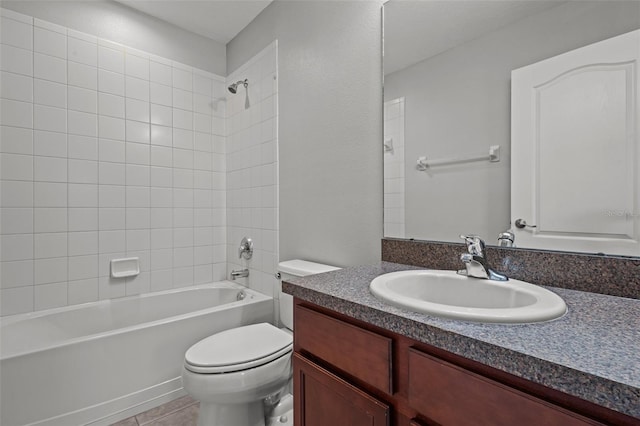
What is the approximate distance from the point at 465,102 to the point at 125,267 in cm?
236

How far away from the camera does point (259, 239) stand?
2.28 metres

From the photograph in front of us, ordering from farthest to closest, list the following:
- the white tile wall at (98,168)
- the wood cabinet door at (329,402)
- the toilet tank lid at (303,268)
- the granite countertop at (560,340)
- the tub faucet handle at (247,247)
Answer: the tub faucet handle at (247,247) < the white tile wall at (98,168) < the toilet tank lid at (303,268) < the wood cabinet door at (329,402) < the granite countertop at (560,340)

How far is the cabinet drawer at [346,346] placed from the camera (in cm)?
69

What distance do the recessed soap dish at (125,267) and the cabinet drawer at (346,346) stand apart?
5.92 feet

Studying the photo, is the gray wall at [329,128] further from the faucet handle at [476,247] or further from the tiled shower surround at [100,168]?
the faucet handle at [476,247]

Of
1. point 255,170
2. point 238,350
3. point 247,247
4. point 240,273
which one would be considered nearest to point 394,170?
point 238,350

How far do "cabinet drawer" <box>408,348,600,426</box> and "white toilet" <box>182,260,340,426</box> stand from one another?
88cm

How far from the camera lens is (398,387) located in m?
0.67

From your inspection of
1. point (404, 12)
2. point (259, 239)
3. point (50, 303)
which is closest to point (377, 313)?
point (404, 12)

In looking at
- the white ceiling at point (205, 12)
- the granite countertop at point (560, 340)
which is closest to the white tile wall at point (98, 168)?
the white ceiling at point (205, 12)

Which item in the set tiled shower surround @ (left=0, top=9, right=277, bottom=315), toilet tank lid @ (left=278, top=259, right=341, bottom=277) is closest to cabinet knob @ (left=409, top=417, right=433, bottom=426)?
toilet tank lid @ (left=278, top=259, right=341, bottom=277)

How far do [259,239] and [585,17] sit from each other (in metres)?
2.02

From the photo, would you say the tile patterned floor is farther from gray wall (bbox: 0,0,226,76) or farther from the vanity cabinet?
gray wall (bbox: 0,0,226,76)

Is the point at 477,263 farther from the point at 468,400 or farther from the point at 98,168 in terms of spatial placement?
the point at 98,168
